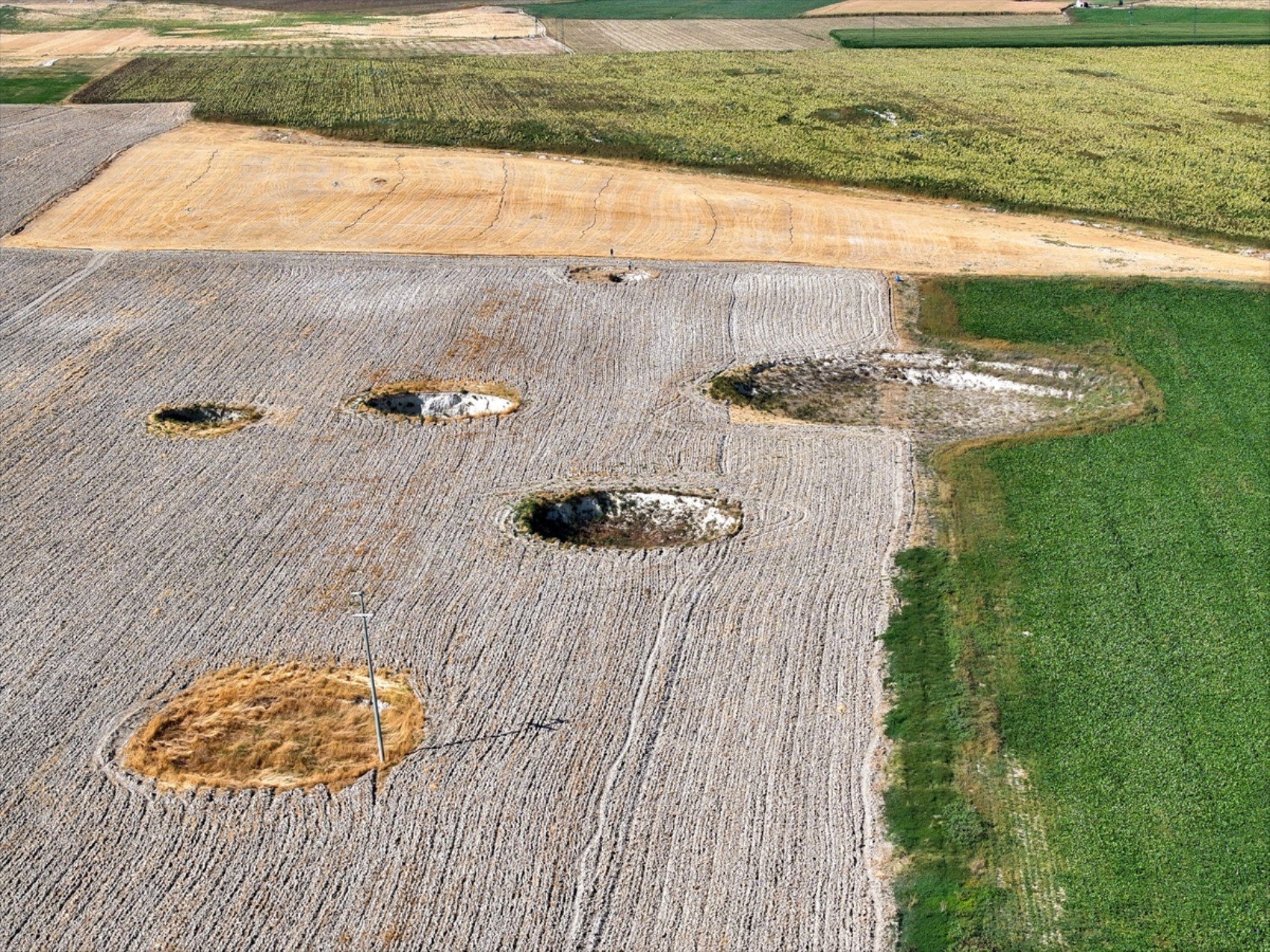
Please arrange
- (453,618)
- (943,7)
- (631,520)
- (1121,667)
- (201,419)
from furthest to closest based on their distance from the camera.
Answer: (943,7)
(201,419)
(631,520)
(453,618)
(1121,667)

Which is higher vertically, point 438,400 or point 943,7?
point 943,7

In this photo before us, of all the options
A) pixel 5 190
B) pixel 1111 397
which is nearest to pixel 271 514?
pixel 1111 397

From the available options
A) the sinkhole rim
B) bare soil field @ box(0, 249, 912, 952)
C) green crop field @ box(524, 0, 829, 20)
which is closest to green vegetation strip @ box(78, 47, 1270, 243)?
bare soil field @ box(0, 249, 912, 952)

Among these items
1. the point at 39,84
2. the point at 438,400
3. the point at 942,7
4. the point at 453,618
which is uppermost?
the point at 942,7

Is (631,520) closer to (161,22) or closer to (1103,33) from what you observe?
(1103,33)

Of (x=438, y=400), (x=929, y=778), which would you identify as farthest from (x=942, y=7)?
(x=929, y=778)

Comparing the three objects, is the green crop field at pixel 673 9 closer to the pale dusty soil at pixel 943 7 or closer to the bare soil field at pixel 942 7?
the pale dusty soil at pixel 943 7

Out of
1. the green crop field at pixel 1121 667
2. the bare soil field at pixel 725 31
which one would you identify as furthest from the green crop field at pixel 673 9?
the green crop field at pixel 1121 667
